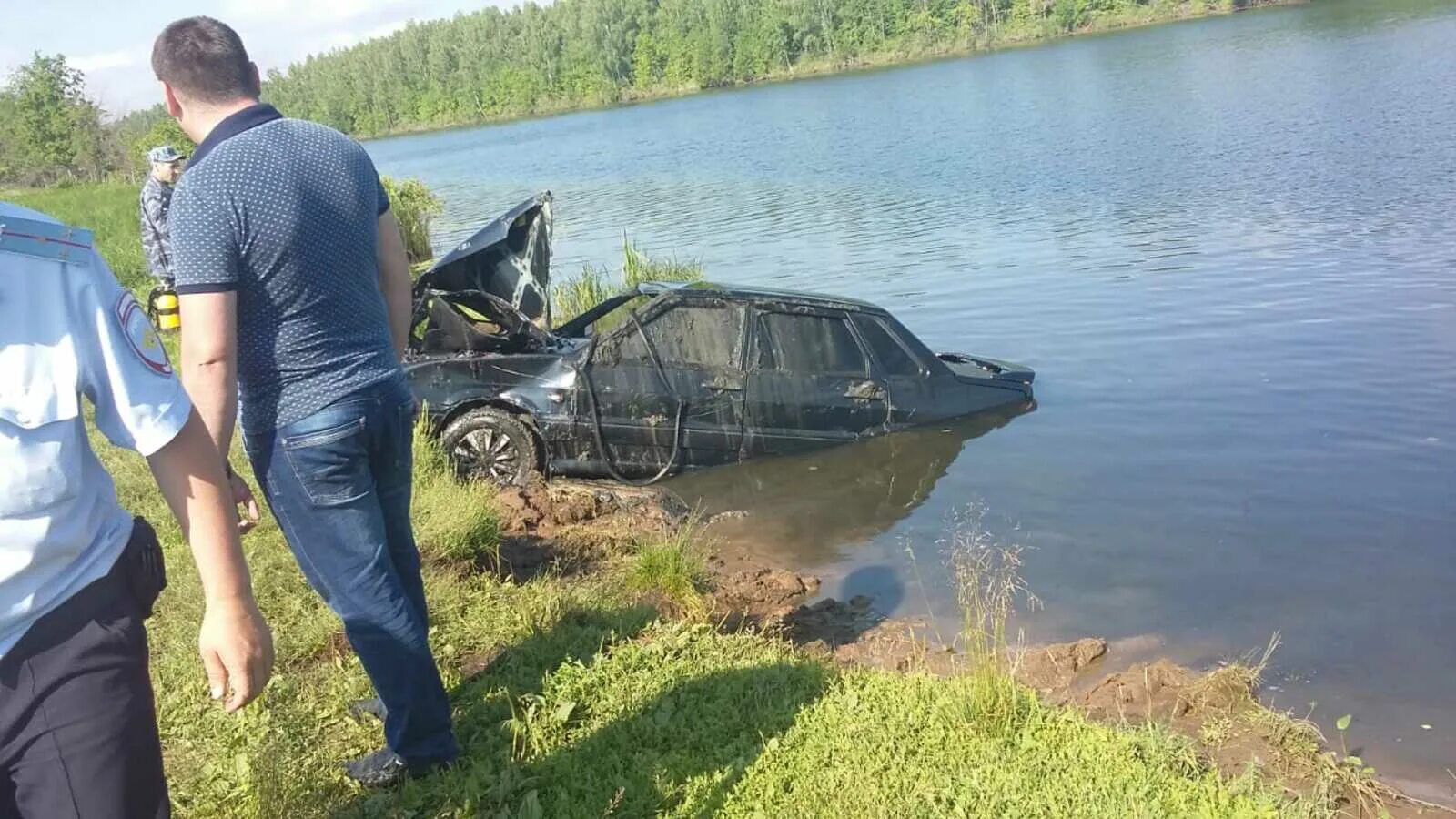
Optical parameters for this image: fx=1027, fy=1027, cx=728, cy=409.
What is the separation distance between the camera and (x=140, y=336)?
6.38ft

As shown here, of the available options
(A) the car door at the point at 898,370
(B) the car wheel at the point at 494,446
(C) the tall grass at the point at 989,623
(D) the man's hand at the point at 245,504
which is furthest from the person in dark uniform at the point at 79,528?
(A) the car door at the point at 898,370

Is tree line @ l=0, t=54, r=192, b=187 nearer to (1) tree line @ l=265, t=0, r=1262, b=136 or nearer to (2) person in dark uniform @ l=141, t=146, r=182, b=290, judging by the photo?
(2) person in dark uniform @ l=141, t=146, r=182, b=290

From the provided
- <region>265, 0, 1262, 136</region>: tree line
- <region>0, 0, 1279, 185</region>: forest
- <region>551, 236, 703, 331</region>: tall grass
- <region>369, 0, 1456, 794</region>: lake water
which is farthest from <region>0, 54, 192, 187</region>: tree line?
<region>265, 0, 1262, 136</region>: tree line

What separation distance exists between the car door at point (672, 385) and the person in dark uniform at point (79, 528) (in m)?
6.01

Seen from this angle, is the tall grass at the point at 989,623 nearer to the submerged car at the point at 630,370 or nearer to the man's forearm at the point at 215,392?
the submerged car at the point at 630,370

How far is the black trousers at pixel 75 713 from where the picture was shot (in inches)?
72.4

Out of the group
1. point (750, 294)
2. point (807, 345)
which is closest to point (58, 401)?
point (750, 294)

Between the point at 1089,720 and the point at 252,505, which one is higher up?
the point at 252,505

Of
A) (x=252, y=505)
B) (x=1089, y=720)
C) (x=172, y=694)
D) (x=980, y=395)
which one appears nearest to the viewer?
(x=252, y=505)

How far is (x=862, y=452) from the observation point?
350 inches

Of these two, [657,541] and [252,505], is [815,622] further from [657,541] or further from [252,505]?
[252,505]

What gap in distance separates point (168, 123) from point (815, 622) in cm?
3142

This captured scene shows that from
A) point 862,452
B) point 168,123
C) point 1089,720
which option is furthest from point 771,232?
point 168,123

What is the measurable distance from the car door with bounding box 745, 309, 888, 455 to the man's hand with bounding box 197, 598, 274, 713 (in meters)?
6.43
